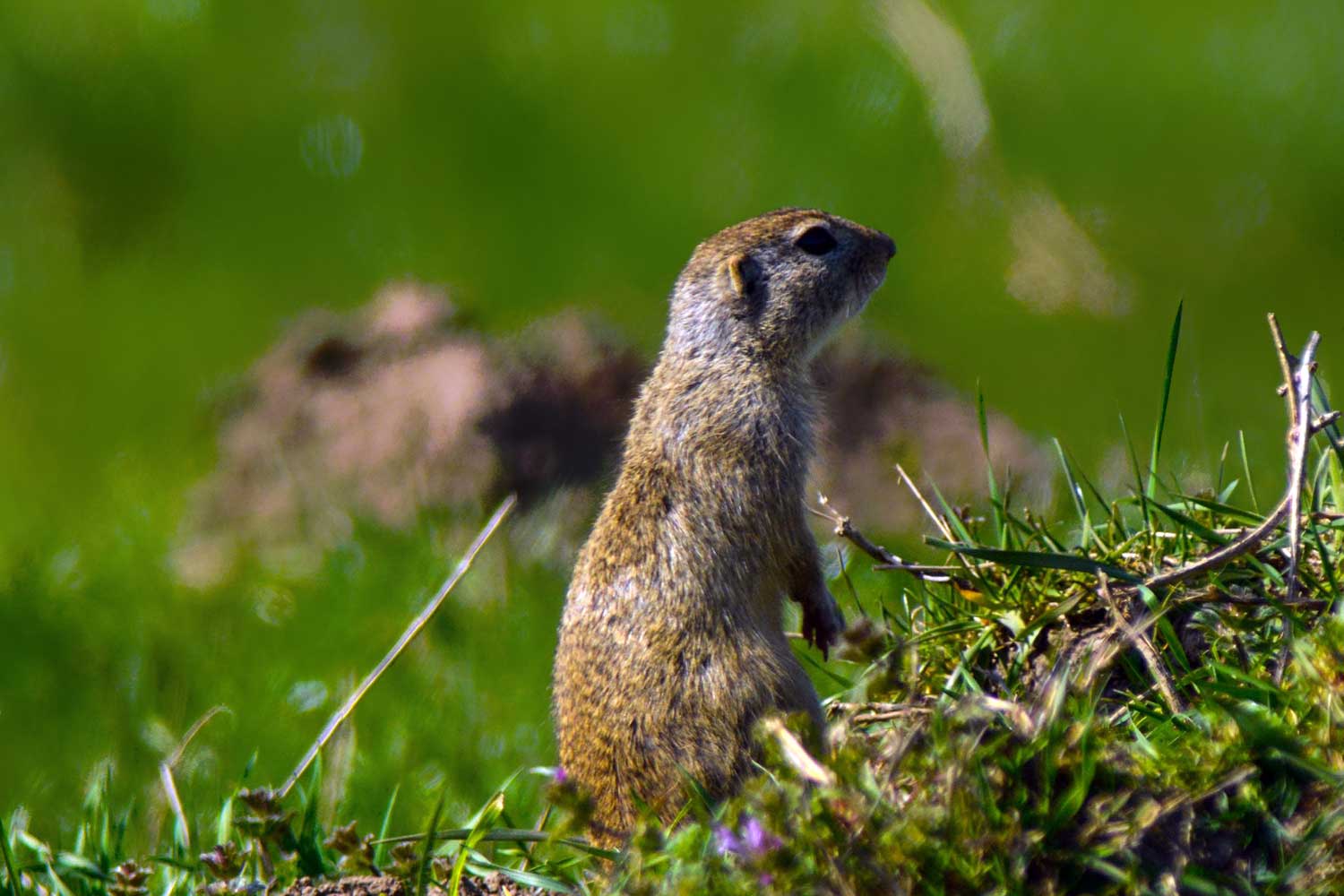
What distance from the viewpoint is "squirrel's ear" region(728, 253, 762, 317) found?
4.43m

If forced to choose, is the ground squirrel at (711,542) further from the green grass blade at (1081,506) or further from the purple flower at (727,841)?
the green grass blade at (1081,506)

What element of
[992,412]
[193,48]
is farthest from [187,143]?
[992,412]

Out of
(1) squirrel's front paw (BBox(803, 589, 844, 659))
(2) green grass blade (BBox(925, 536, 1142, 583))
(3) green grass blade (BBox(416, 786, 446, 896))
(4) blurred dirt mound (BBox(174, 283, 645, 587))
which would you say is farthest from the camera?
(4) blurred dirt mound (BBox(174, 283, 645, 587))

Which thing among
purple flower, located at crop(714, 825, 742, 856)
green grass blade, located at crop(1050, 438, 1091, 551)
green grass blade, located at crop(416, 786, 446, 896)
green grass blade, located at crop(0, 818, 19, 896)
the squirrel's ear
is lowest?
green grass blade, located at crop(0, 818, 19, 896)

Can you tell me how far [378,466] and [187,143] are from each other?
266cm

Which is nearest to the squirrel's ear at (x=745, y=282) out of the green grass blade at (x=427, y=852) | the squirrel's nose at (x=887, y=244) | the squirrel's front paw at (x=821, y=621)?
the squirrel's nose at (x=887, y=244)

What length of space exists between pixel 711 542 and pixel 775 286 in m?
1.03

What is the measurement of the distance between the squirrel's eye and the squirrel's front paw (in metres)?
1.13

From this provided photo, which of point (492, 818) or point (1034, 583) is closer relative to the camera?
point (492, 818)

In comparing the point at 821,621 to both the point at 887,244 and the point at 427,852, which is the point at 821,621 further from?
the point at 427,852

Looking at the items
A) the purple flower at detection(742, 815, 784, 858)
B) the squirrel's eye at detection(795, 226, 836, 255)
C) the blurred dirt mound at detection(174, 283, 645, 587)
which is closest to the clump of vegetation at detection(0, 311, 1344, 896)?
the purple flower at detection(742, 815, 784, 858)

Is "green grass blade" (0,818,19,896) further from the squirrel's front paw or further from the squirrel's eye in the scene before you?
the squirrel's eye

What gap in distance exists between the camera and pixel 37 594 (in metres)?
6.70

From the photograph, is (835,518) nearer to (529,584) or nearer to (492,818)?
(492,818)
